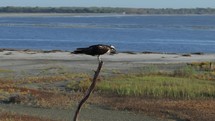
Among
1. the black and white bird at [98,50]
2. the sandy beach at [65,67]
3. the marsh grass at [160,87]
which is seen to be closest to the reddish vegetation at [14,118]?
the sandy beach at [65,67]

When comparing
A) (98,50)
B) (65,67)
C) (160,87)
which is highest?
(98,50)

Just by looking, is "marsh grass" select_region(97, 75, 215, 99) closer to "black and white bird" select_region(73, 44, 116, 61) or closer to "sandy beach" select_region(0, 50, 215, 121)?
"sandy beach" select_region(0, 50, 215, 121)

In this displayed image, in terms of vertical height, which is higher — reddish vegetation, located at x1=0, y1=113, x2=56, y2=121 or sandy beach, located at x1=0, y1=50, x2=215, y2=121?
reddish vegetation, located at x1=0, y1=113, x2=56, y2=121

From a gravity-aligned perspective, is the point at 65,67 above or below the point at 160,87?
below

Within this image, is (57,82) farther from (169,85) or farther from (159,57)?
(159,57)

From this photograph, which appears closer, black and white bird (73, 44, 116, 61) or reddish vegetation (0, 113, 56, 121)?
black and white bird (73, 44, 116, 61)

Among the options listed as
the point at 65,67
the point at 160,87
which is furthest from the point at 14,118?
the point at 65,67

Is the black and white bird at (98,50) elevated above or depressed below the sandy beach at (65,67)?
above

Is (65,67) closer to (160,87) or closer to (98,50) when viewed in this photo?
(160,87)

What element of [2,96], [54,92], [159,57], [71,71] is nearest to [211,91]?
[54,92]

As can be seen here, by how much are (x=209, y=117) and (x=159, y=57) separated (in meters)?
36.1

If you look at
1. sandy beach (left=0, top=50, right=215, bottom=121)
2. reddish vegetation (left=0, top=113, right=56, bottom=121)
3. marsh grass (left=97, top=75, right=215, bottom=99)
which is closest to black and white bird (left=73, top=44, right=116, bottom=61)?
reddish vegetation (left=0, top=113, right=56, bottom=121)

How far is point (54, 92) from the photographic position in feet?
98.9

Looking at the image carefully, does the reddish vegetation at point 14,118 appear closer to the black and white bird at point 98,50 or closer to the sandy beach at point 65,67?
the sandy beach at point 65,67
